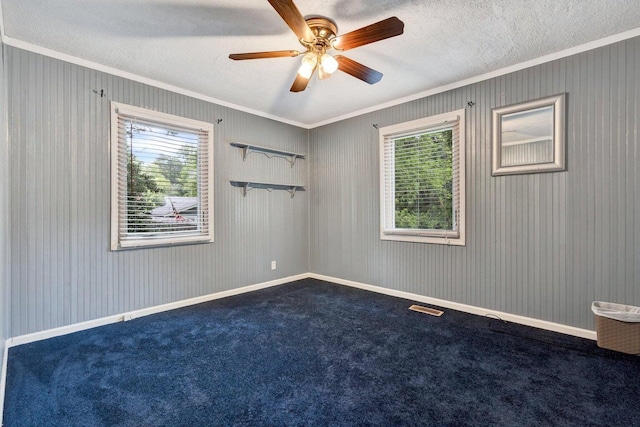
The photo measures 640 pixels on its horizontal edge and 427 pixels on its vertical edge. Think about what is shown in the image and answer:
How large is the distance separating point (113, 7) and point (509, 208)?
3.69m

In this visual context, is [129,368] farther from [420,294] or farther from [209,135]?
[420,294]

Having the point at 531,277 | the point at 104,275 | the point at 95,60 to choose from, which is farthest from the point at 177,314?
the point at 531,277

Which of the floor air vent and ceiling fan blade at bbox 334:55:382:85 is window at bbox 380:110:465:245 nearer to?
the floor air vent

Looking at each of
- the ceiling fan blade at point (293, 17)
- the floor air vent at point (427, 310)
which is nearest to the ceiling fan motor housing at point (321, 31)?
the ceiling fan blade at point (293, 17)

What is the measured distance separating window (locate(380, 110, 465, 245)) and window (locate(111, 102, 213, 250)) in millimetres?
2295

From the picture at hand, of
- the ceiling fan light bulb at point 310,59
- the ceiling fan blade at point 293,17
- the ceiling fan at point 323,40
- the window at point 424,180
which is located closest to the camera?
the ceiling fan blade at point 293,17

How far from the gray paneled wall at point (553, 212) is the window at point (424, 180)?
12cm

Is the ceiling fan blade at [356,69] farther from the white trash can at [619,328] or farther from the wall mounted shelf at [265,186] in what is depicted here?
the white trash can at [619,328]

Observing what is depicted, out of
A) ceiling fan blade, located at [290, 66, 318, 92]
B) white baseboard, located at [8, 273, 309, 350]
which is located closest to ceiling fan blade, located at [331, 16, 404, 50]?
ceiling fan blade, located at [290, 66, 318, 92]

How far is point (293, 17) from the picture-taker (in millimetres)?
1754

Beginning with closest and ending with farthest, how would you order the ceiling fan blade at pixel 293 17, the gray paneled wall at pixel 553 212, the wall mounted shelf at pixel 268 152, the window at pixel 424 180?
the ceiling fan blade at pixel 293 17, the gray paneled wall at pixel 553 212, the window at pixel 424 180, the wall mounted shelf at pixel 268 152

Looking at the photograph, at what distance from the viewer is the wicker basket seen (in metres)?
2.22

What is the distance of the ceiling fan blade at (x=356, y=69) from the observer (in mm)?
2270

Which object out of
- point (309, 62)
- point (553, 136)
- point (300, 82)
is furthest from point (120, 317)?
point (553, 136)
